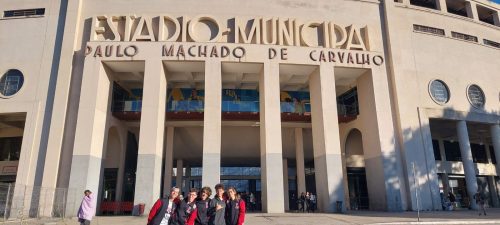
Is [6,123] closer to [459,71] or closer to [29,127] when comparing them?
[29,127]

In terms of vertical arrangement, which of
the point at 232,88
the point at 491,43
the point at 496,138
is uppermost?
the point at 491,43

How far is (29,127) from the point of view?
74.3ft

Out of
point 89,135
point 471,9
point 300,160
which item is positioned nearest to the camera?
point 89,135

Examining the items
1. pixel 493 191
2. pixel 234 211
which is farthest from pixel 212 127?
pixel 493 191

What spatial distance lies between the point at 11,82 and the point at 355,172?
26.2 m

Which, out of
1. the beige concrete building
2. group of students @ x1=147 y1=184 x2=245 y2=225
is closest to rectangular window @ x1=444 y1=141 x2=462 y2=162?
the beige concrete building

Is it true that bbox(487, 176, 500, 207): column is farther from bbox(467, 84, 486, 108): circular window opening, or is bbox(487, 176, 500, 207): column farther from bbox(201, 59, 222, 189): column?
bbox(201, 59, 222, 189): column

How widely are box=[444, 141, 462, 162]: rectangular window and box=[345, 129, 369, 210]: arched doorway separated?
8.99 metres

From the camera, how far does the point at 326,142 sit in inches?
906

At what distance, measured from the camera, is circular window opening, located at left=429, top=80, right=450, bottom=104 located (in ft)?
87.4

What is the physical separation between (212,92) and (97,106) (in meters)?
7.15

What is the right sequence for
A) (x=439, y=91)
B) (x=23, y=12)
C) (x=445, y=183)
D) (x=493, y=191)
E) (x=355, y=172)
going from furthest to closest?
(x=493, y=191) < (x=445, y=183) < (x=355, y=172) < (x=439, y=91) < (x=23, y=12)

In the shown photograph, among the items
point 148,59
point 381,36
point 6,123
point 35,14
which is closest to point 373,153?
point 381,36

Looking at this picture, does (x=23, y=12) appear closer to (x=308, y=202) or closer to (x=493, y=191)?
(x=308, y=202)
